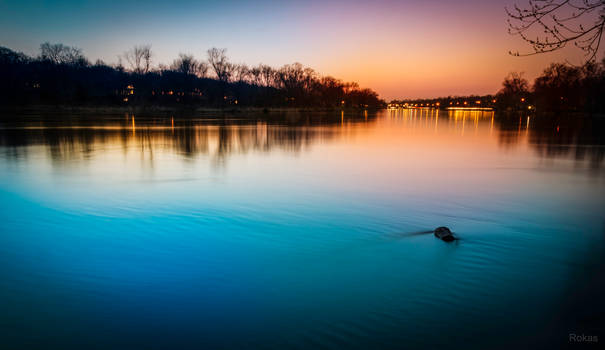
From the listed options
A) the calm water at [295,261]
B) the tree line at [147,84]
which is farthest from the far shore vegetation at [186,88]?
the calm water at [295,261]

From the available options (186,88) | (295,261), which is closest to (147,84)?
(186,88)

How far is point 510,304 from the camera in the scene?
4816 mm

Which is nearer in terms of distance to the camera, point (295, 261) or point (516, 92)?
point (295, 261)

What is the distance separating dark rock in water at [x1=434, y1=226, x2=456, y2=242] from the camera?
6930mm

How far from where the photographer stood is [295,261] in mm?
6105

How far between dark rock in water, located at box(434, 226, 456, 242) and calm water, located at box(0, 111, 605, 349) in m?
0.19

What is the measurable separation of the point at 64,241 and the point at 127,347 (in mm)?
4065

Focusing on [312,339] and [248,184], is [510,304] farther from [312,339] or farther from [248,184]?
[248,184]

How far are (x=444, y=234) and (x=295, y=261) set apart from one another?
3120 millimetres

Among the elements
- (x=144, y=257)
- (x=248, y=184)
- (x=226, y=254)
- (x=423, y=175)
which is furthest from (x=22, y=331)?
(x=423, y=175)

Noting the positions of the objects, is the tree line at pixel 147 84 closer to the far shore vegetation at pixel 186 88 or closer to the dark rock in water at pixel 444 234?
the far shore vegetation at pixel 186 88

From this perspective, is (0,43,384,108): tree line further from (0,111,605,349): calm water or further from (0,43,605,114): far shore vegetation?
(0,111,605,349): calm water

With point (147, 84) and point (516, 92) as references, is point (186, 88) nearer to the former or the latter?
point (147, 84)

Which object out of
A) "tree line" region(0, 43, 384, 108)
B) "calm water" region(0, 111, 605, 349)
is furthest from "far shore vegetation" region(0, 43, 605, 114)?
"calm water" region(0, 111, 605, 349)
